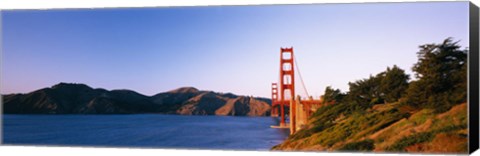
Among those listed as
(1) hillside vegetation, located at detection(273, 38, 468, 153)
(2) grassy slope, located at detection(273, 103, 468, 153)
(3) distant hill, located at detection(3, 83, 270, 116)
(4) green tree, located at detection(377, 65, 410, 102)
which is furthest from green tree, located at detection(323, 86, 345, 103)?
(3) distant hill, located at detection(3, 83, 270, 116)

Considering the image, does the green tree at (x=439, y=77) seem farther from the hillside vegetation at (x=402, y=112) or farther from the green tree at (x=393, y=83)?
the green tree at (x=393, y=83)

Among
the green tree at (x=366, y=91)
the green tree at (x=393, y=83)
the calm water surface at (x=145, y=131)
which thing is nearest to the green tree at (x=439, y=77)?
the green tree at (x=393, y=83)

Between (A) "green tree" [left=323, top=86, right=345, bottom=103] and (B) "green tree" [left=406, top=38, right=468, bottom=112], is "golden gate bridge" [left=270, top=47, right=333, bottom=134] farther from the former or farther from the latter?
(B) "green tree" [left=406, top=38, right=468, bottom=112]

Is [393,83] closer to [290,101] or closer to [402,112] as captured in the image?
[402,112]

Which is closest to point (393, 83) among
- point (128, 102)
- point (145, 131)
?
point (145, 131)

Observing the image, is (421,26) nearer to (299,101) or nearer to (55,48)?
(299,101)

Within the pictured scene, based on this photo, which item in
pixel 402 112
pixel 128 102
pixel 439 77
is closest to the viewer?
pixel 439 77

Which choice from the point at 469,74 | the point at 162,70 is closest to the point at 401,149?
the point at 469,74
